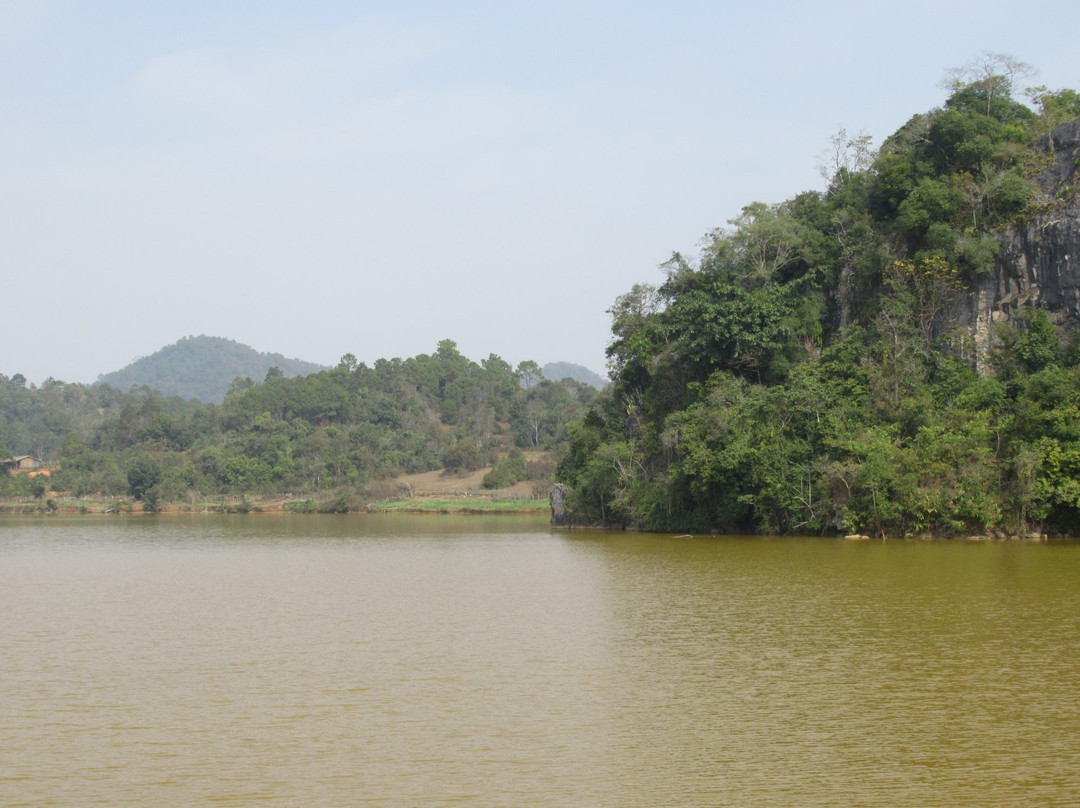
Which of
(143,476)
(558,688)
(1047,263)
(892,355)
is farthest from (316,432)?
(558,688)

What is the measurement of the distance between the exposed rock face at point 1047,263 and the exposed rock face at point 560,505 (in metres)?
20.4

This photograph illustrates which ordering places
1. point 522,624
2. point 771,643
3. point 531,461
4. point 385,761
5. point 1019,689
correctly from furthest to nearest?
point 531,461 → point 522,624 → point 771,643 → point 1019,689 → point 385,761

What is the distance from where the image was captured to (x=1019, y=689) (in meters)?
12.0

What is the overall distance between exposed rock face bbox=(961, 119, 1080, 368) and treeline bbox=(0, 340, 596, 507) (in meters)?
47.9

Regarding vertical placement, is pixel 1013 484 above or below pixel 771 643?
above

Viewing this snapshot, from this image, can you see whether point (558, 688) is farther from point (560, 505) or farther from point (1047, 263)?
point (560, 505)

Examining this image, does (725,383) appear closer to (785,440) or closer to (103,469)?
(785,440)

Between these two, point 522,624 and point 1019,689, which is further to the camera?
point 522,624

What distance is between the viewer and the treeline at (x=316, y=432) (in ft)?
281

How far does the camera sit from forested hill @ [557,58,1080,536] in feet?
104

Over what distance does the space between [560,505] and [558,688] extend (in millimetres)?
35839

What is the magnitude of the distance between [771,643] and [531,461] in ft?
235

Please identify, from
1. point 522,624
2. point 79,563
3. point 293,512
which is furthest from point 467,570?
point 293,512

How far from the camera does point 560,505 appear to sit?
159ft
